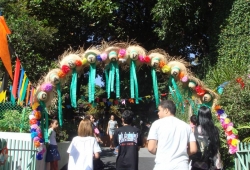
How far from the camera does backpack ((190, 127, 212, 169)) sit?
5.42 m

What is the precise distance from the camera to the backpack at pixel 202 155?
17.8ft

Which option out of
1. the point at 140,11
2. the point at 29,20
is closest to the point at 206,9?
the point at 140,11

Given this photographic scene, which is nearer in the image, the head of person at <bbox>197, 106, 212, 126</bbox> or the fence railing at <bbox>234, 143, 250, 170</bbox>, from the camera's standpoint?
the head of person at <bbox>197, 106, 212, 126</bbox>

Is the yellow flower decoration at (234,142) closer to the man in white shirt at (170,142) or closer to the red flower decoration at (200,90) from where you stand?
the red flower decoration at (200,90)

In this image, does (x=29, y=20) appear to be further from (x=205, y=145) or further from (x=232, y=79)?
(x=205, y=145)

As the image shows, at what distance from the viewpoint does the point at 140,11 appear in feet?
54.0

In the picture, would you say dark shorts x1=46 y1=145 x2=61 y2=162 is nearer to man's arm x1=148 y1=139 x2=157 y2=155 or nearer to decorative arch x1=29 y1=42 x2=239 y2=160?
decorative arch x1=29 y1=42 x2=239 y2=160

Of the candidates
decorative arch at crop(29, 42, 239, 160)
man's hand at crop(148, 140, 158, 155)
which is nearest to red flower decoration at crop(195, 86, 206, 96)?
decorative arch at crop(29, 42, 239, 160)

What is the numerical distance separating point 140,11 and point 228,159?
888 centimetres

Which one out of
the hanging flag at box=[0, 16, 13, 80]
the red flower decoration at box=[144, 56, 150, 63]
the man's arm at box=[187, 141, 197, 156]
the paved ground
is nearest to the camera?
the man's arm at box=[187, 141, 197, 156]

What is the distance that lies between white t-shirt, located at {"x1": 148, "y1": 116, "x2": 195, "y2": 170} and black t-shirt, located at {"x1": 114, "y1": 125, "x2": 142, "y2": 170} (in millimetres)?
1109

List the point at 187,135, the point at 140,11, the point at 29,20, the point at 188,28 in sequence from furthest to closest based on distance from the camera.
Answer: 1. the point at 140,11
2. the point at 188,28
3. the point at 29,20
4. the point at 187,135

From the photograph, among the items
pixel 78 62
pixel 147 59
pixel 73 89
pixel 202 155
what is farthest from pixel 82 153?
pixel 147 59

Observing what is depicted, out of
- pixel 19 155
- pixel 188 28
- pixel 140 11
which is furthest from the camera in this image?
pixel 140 11
